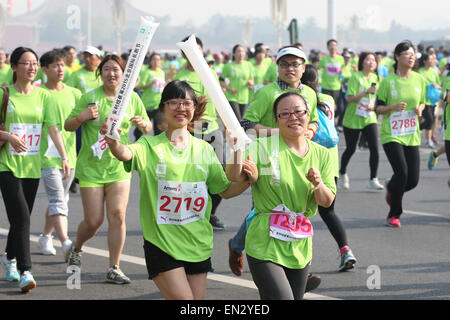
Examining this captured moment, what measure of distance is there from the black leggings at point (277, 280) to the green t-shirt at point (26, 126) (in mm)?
2637

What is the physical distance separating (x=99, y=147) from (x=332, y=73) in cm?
1352

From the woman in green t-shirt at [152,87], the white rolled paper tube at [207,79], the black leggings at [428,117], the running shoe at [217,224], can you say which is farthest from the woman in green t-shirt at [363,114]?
the white rolled paper tube at [207,79]

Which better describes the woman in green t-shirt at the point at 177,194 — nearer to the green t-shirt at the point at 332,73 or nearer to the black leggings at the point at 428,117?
the black leggings at the point at 428,117

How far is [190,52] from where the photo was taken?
3793mm

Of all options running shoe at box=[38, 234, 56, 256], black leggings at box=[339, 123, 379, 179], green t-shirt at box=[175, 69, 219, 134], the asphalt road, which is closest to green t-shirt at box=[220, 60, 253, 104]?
black leggings at box=[339, 123, 379, 179]

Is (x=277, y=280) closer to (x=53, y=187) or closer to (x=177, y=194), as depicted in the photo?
(x=177, y=194)

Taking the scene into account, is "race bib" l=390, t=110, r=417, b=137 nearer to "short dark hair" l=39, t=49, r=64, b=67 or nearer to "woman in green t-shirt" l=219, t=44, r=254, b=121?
"short dark hair" l=39, t=49, r=64, b=67

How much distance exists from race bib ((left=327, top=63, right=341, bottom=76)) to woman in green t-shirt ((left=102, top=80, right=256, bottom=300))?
15.2 metres

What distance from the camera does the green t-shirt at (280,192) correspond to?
4.76 metres

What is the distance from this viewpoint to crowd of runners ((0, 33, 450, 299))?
4754mm

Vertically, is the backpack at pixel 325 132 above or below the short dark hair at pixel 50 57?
below

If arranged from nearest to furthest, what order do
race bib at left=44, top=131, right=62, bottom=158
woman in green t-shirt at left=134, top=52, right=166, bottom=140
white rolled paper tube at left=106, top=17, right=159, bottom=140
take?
white rolled paper tube at left=106, top=17, right=159, bottom=140 → race bib at left=44, top=131, right=62, bottom=158 → woman in green t-shirt at left=134, top=52, right=166, bottom=140

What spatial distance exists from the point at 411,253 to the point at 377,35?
194 m

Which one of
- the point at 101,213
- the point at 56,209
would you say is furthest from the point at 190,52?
the point at 56,209
